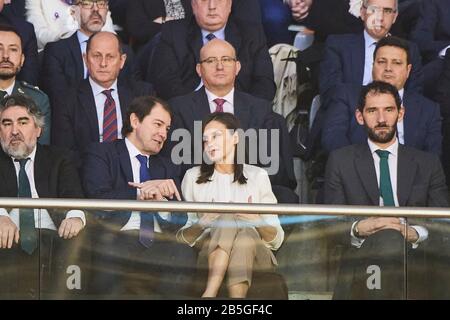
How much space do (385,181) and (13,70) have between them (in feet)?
7.72

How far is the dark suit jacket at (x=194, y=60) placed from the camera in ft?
26.6

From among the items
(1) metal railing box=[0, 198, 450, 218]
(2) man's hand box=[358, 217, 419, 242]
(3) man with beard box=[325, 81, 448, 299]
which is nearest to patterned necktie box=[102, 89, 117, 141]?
(1) metal railing box=[0, 198, 450, 218]

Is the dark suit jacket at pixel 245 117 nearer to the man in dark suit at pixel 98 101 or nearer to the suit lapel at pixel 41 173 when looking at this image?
the man in dark suit at pixel 98 101

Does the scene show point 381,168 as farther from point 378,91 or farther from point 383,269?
point 383,269

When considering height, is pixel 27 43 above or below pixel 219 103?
above

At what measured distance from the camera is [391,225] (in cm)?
680

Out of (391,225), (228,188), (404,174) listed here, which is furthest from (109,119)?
(391,225)

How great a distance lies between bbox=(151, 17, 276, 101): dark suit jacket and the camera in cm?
812

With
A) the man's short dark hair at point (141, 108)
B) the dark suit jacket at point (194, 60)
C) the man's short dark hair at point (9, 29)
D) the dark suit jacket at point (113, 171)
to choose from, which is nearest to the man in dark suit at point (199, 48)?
the dark suit jacket at point (194, 60)

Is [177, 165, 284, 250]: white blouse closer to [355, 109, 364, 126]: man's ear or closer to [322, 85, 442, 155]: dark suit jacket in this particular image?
[322, 85, 442, 155]: dark suit jacket

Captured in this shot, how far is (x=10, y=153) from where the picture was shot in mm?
7758
